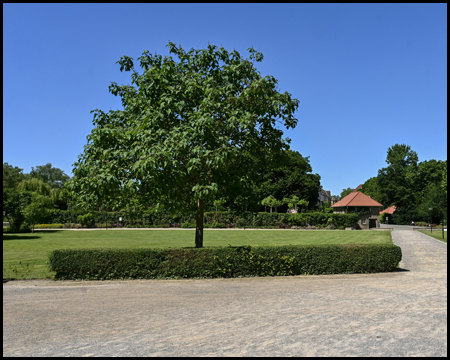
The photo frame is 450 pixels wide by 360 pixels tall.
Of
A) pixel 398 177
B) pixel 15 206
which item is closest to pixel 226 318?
pixel 15 206

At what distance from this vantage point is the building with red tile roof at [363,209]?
207 feet

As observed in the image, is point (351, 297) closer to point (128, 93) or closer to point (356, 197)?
point (128, 93)

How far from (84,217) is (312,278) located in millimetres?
44447

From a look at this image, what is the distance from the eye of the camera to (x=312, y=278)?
12.7 meters

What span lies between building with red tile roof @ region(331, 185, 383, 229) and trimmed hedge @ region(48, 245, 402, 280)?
50711mm

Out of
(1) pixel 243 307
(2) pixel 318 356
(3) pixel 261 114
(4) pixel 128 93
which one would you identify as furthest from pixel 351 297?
(4) pixel 128 93

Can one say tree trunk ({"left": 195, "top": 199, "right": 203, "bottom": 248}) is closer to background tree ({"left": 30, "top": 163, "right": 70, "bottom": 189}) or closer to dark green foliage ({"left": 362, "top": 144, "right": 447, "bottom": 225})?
dark green foliage ({"left": 362, "top": 144, "right": 447, "bottom": 225})

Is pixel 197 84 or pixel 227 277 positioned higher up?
pixel 197 84

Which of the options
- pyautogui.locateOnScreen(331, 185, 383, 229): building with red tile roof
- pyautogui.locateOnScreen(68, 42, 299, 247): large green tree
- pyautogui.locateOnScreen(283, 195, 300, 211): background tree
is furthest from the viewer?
pyautogui.locateOnScreen(283, 195, 300, 211): background tree

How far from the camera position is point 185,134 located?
11.2m

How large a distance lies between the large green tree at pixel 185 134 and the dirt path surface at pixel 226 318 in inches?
125

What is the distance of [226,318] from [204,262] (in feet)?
17.8

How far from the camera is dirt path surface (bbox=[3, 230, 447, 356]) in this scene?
5.63 metres

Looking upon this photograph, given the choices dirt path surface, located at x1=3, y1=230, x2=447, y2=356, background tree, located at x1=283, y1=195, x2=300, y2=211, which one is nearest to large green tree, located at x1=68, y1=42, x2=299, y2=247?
dirt path surface, located at x1=3, y1=230, x2=447, y2=356
